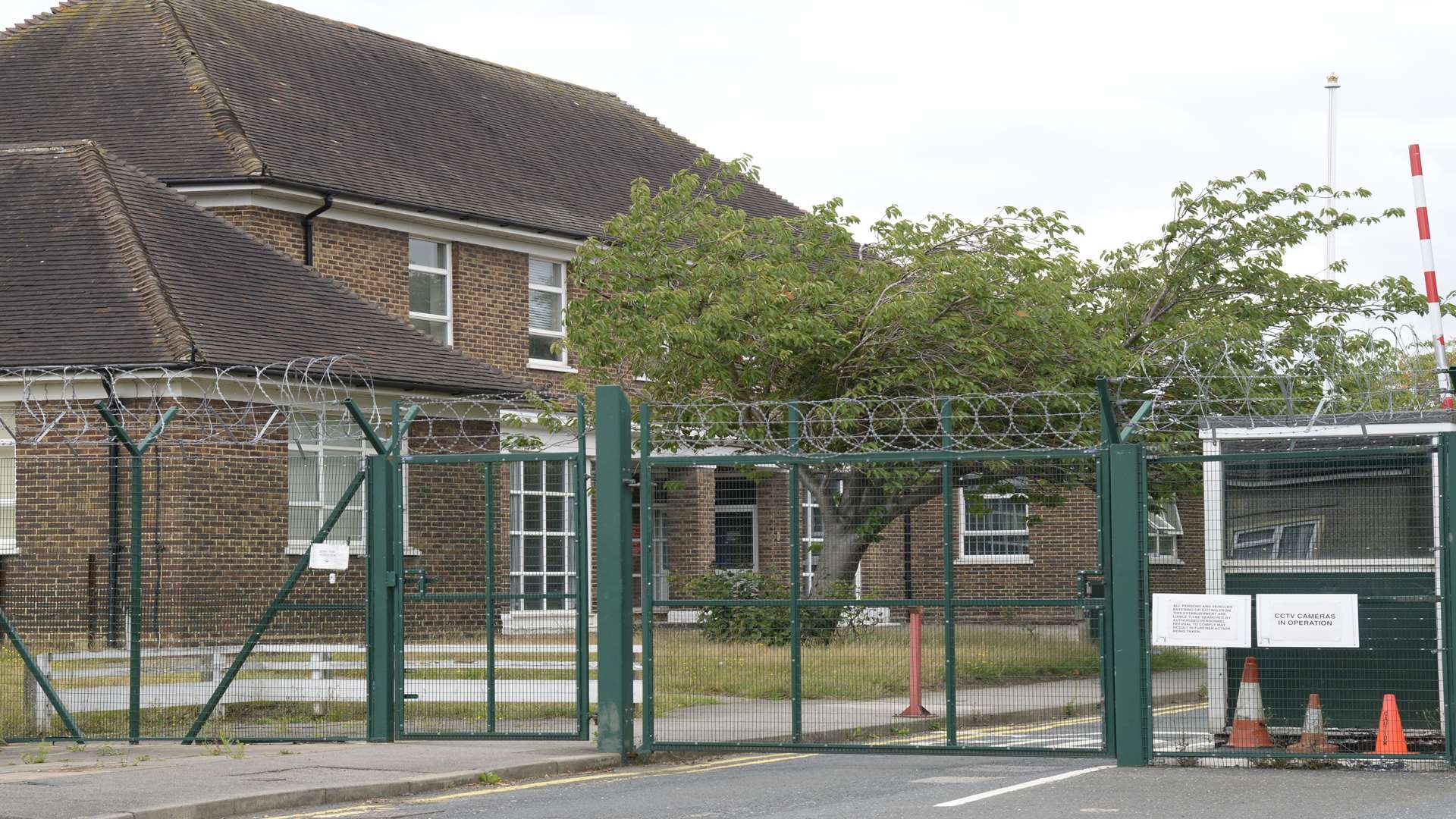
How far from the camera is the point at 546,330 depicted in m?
31.5

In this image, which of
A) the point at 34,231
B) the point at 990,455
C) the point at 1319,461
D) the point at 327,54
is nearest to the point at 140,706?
the point at 990,455

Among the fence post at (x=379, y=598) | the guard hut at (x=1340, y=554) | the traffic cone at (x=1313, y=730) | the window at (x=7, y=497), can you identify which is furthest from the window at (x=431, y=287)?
the traffic cone at (x=1313, y=730)

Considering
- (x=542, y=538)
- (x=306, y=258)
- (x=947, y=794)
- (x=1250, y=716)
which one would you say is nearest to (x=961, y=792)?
(x=947, y=794)

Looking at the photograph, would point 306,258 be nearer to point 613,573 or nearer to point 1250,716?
point 613,573

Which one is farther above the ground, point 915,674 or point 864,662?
point 864,662

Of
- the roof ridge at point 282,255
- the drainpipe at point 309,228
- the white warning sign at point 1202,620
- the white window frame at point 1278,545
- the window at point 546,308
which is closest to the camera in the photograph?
the white warning sign at point 1202,620

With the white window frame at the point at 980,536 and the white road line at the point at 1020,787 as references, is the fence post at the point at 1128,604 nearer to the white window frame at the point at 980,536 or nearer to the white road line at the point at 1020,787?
the white road line at the point at 1020,787

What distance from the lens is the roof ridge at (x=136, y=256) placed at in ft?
73.6

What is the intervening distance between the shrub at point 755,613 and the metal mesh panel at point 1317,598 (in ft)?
8.30

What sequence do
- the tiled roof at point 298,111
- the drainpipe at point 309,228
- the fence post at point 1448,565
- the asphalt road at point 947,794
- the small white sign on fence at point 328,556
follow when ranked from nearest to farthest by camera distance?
the asphalt road at point 947,794 → the fence post at point 1448,565 → the small white sign on fence at point 328,556 → the drainpipe at point 309,228 → the tiled roof at point 298,111

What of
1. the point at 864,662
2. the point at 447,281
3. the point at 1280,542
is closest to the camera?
the point at 1280,542

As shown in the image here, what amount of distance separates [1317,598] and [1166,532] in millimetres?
16794

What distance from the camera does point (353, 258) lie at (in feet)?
91.9

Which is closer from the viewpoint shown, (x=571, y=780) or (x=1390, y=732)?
(x=1390, y=732)
